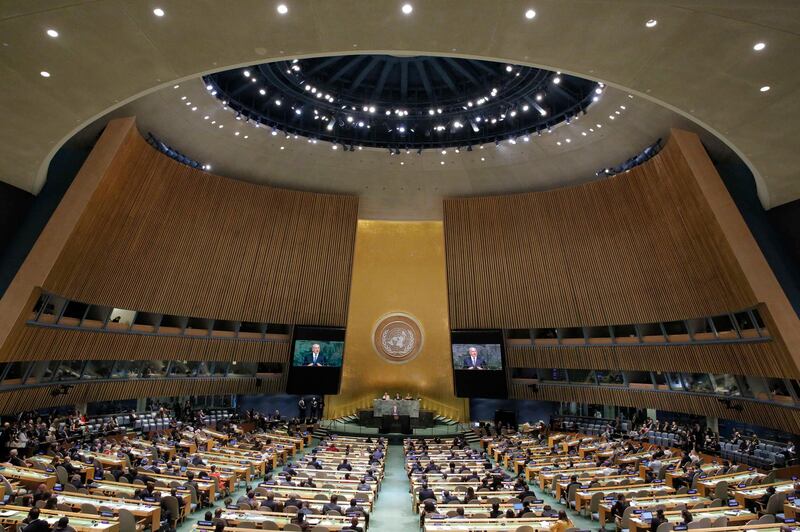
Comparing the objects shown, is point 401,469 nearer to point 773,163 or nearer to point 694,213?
point 694,213

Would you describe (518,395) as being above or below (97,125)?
below

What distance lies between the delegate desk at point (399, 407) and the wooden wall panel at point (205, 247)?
4801mm

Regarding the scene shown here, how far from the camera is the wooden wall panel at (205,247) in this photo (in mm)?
15414

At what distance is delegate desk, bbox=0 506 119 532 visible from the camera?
6.79 metres

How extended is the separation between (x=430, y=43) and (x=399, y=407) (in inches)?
703

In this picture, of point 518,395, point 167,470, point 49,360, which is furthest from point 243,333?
point 518,395

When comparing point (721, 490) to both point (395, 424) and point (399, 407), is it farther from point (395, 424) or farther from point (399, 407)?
point (399, 407)

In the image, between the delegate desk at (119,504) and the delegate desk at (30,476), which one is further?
the delegate desk at (30,476)

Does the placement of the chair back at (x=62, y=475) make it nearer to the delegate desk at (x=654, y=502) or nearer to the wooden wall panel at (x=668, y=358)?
the delegate desk at (x=654, y=502)

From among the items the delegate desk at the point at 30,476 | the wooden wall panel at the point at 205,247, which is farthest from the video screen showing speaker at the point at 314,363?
the delegate desk at the point at 30,476

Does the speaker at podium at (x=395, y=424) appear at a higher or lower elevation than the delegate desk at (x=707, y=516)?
higher

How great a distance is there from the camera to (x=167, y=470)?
11.0 metres

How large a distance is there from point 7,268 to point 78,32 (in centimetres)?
931

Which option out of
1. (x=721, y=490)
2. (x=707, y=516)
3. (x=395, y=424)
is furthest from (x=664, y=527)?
(x=395, y=424)
